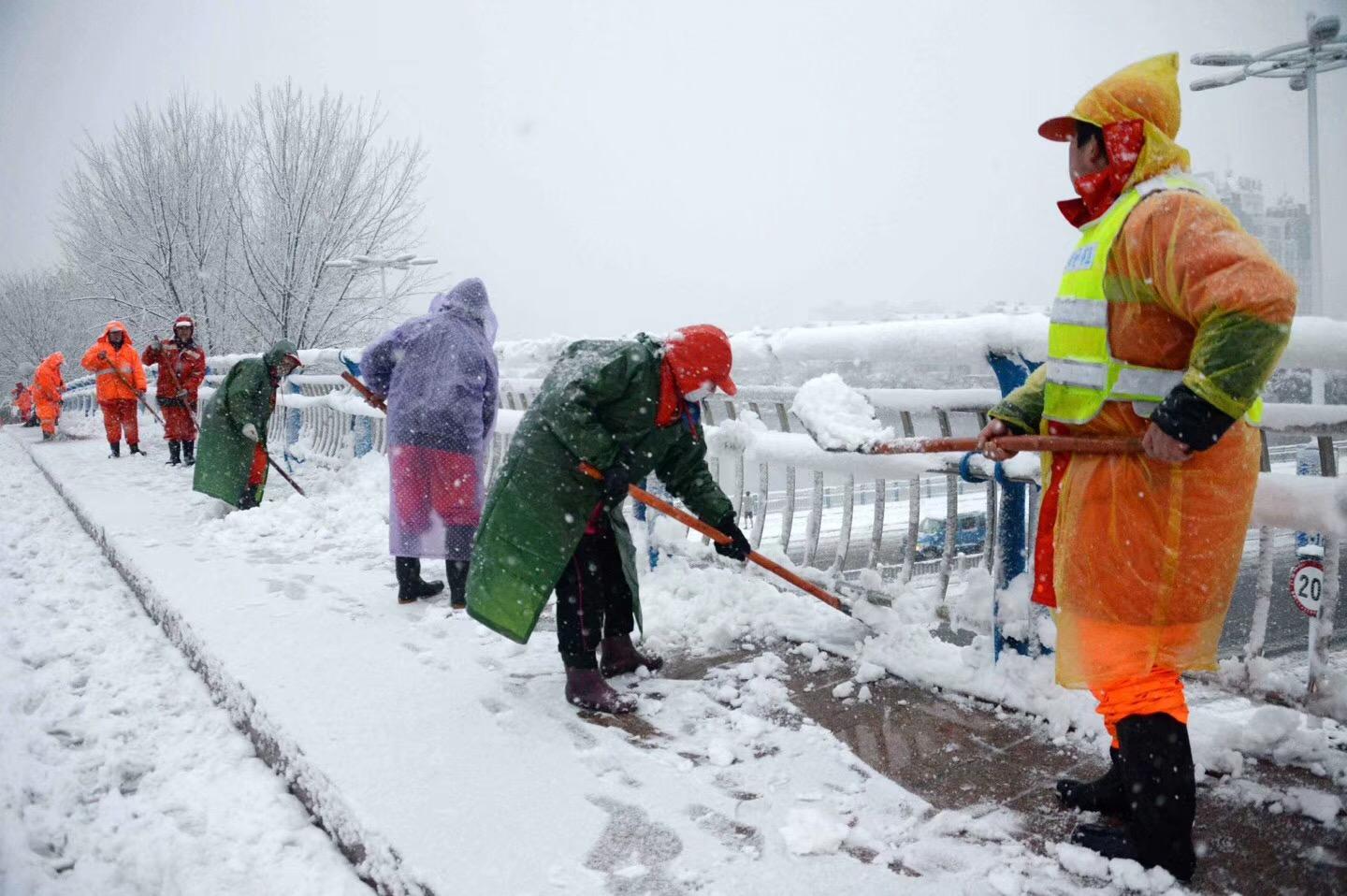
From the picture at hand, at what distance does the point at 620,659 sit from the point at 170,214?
23.3 meters

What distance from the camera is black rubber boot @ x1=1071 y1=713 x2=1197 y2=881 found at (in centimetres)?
191

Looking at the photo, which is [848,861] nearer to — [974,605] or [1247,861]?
[1247,861]

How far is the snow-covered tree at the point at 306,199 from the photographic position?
21.3 metres

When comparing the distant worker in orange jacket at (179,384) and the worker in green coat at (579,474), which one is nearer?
the worker in green coat at (579,474)

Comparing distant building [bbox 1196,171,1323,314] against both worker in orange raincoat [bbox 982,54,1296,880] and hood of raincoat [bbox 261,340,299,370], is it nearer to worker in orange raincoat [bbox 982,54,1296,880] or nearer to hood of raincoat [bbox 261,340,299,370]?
worker in orange raincoat [bbox 982,54,1296,880]

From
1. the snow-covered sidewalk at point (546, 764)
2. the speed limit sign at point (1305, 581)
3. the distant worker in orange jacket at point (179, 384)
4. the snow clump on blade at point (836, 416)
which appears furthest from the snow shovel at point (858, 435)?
the distant worker in orange jacket at point (179, 384)

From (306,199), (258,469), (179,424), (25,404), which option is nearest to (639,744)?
(258,469)

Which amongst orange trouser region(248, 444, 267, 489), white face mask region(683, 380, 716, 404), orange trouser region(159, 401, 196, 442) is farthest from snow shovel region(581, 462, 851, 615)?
orange trouser region(159, 401, 196, 442)

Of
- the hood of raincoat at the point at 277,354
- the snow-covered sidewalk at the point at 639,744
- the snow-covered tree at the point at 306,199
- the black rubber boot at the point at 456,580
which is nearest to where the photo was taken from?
the snow-covered sidewalk at the point at 639,744

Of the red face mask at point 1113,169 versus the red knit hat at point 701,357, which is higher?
the red face mask at point 1113,169

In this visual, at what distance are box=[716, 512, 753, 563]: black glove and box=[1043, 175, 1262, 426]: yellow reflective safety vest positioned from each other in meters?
1.37

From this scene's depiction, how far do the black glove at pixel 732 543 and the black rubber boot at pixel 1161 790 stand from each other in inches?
58.8

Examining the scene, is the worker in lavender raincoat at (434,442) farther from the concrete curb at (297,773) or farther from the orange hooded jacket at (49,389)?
the orange hooded jacket at (49,389)

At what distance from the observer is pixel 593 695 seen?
2994 millimetres
